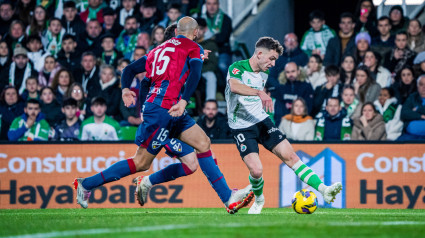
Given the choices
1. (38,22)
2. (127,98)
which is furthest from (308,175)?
(38,22)

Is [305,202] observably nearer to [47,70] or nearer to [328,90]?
[328,90]

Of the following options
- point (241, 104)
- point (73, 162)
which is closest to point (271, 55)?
point (241, 104)

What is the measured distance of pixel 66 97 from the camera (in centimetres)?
1390

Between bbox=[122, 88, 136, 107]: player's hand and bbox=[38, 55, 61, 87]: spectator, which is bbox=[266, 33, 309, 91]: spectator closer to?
bbox=[38, 55, 61, 87]: spectator

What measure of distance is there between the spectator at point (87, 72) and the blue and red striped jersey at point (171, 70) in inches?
236

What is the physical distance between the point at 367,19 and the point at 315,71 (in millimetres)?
1722

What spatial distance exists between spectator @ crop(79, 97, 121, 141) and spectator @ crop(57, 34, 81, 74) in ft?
7.40

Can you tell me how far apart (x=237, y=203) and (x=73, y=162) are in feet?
14.8

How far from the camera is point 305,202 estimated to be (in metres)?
8.56

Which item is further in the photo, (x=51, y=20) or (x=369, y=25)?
(x=51, y=20)

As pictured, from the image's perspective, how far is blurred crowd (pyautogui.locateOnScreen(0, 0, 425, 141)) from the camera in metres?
12.6

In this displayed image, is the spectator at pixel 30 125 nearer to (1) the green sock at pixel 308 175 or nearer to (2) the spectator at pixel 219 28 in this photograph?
(2) the spectator at pixel 219 28

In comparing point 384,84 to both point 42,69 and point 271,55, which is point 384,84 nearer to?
point 271,55

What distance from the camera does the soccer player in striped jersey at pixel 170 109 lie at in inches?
324
